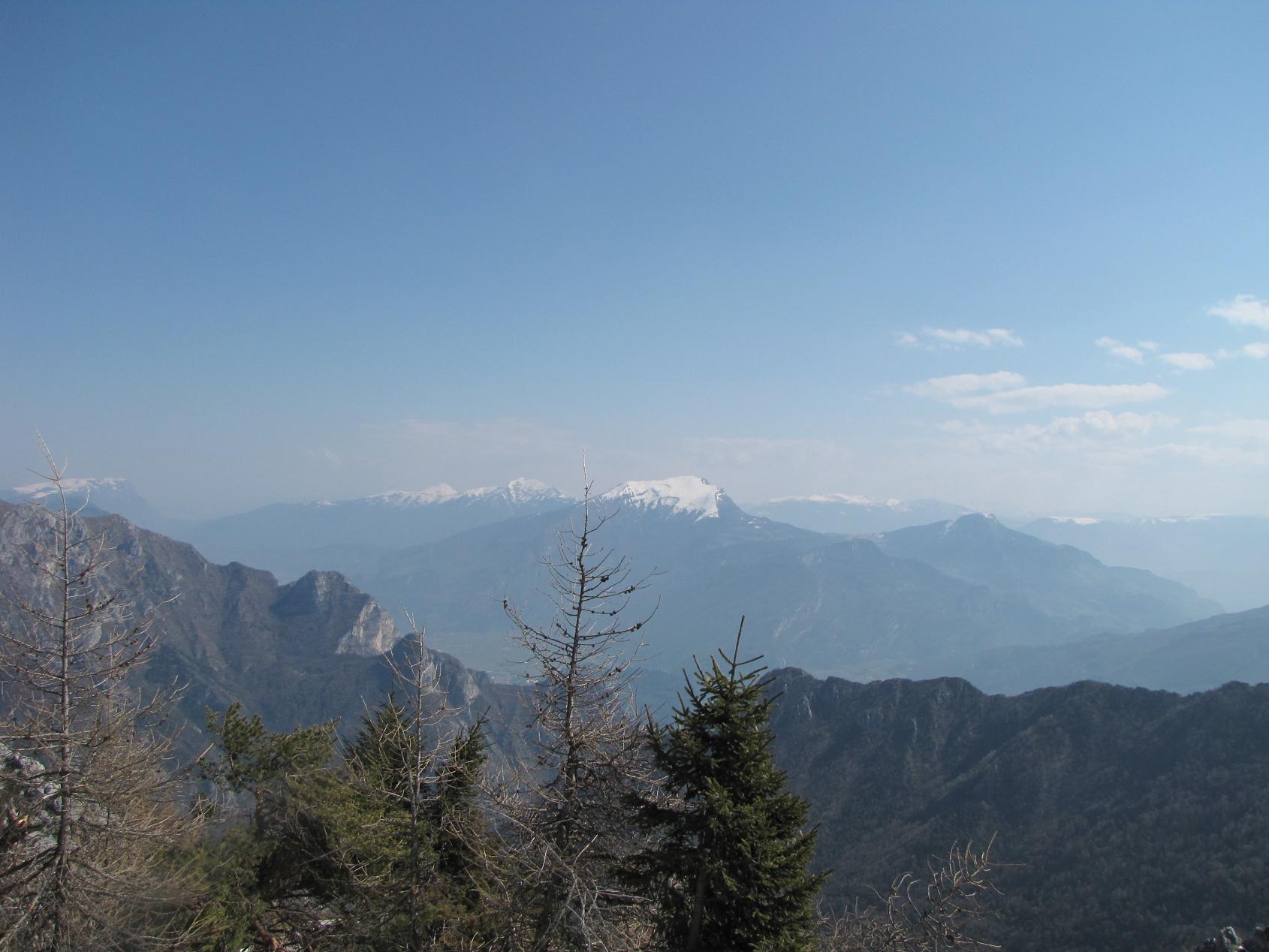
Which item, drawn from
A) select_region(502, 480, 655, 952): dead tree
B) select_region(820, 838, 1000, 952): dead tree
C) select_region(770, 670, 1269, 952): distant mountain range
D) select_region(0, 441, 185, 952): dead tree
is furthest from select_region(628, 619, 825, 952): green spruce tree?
select_region(770, 670, 1269, 952): distant mountain range

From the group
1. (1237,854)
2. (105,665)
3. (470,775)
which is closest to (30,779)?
(105,665)

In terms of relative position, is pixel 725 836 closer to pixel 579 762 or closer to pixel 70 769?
pixel 579 762

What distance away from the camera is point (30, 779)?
1130 cm

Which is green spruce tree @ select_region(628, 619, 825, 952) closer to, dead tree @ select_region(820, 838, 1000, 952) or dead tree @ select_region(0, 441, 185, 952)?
dead tree @ select_region(820, 838, 1000, 952)

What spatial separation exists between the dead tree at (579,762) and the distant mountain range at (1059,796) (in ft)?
135

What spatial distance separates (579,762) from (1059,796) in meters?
121

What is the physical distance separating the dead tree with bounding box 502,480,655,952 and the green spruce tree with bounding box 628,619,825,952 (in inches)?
25.8

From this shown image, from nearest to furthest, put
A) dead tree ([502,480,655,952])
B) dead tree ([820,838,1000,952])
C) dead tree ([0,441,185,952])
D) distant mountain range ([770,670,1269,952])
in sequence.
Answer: dead tree ([502,480,655,952]) < dead tree ([0,441,185,952]) < dead tree ([820,838,1000,952]) < distant mountain range ([770,670,1269,952])

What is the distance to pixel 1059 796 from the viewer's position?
10219 centimetres

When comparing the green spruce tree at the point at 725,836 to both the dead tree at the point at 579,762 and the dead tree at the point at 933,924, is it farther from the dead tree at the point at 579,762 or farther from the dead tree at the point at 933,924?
the dead tree at the point at 933,924

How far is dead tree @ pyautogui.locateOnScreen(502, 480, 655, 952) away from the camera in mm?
11516

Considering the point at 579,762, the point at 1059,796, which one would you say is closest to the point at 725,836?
the point at 579,762

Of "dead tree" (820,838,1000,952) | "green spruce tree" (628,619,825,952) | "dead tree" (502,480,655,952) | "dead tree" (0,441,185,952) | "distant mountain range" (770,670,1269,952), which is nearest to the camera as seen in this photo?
"green spruce tree" (628,619,825,952)

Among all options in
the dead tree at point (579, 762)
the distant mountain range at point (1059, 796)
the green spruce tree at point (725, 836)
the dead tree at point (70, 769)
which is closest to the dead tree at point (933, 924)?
the green spruce tree at point (725, 836)
